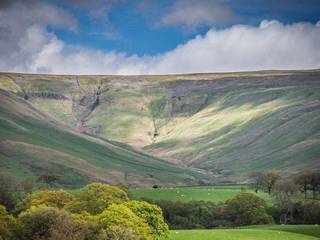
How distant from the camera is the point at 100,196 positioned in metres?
104

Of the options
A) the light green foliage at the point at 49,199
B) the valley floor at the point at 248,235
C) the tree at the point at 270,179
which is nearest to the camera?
the valley floor at the point at 248,235

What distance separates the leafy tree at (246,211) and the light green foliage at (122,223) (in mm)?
54257

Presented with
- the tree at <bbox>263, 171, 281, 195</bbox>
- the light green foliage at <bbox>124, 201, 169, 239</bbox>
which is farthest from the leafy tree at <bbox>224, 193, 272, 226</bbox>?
the light green foliage at <bbox>124, 201, 169, 239</bbox>

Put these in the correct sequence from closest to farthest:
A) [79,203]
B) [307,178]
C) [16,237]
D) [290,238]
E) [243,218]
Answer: [16,237] → [290,238] → [79,203] → [243,218] → [307,178]

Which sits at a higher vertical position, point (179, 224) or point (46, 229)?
point (46, 229)

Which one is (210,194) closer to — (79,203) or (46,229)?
(79,203)

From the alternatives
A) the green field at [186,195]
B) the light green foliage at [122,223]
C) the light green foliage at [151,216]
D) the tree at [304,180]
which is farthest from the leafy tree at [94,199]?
the tree at [304,180]

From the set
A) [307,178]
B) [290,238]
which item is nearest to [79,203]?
[290,238]

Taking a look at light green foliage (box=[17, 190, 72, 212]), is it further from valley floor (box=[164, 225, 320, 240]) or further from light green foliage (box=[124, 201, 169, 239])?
valley floor (box=[164, 225, 320, 240])

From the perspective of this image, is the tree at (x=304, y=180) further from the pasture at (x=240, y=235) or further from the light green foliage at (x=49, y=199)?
the light green foliage at (x=49, y=199)

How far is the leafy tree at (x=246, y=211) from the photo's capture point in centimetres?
13388

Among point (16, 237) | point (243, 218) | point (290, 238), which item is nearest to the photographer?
point (16, 237)

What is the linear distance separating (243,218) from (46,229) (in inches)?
2668

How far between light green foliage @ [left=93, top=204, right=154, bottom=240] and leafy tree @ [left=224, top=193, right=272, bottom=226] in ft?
178
